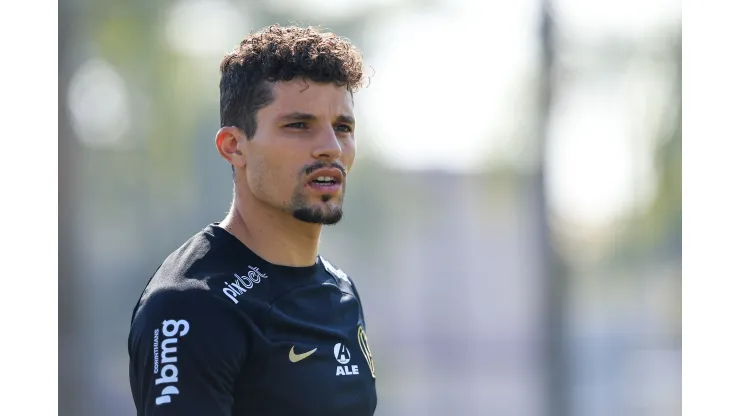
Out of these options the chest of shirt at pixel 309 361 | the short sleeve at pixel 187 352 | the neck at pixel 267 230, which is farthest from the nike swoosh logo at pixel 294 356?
the neck at pixel 267 230

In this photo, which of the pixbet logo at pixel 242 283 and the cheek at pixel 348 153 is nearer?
the pixbet logo at pixel 242 283

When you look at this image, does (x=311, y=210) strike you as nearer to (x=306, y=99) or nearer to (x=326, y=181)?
(x=326, y=181)

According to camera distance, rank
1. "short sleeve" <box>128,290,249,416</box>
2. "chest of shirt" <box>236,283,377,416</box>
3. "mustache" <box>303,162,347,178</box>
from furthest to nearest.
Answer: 1. "mustache" <box>303,162,347,178</box>
2. "chest of shirt" <box>236,283,377,416</box>
3. "short sleeve" <box>128,290,249,416</box>

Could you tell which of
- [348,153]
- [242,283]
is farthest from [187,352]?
[348,153]

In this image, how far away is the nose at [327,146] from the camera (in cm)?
217

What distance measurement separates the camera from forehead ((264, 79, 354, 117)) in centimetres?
218

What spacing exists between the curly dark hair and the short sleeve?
55 centimetres

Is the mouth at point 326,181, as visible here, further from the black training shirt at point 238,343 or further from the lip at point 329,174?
the black training shirt at point 238,343

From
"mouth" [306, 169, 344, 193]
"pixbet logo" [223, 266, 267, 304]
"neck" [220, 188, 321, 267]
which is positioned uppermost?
"mouth" [306, 169, 344, 193]

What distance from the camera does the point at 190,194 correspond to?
6328 millimetres

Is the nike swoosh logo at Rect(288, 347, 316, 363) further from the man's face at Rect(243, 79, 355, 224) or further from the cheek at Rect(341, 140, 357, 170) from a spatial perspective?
the cheek at Rect(341, 140, 357, 170)

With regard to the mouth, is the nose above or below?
above

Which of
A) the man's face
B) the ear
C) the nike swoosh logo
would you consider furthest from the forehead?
the nike swoosh logo

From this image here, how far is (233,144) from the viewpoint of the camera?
7.43 feet
